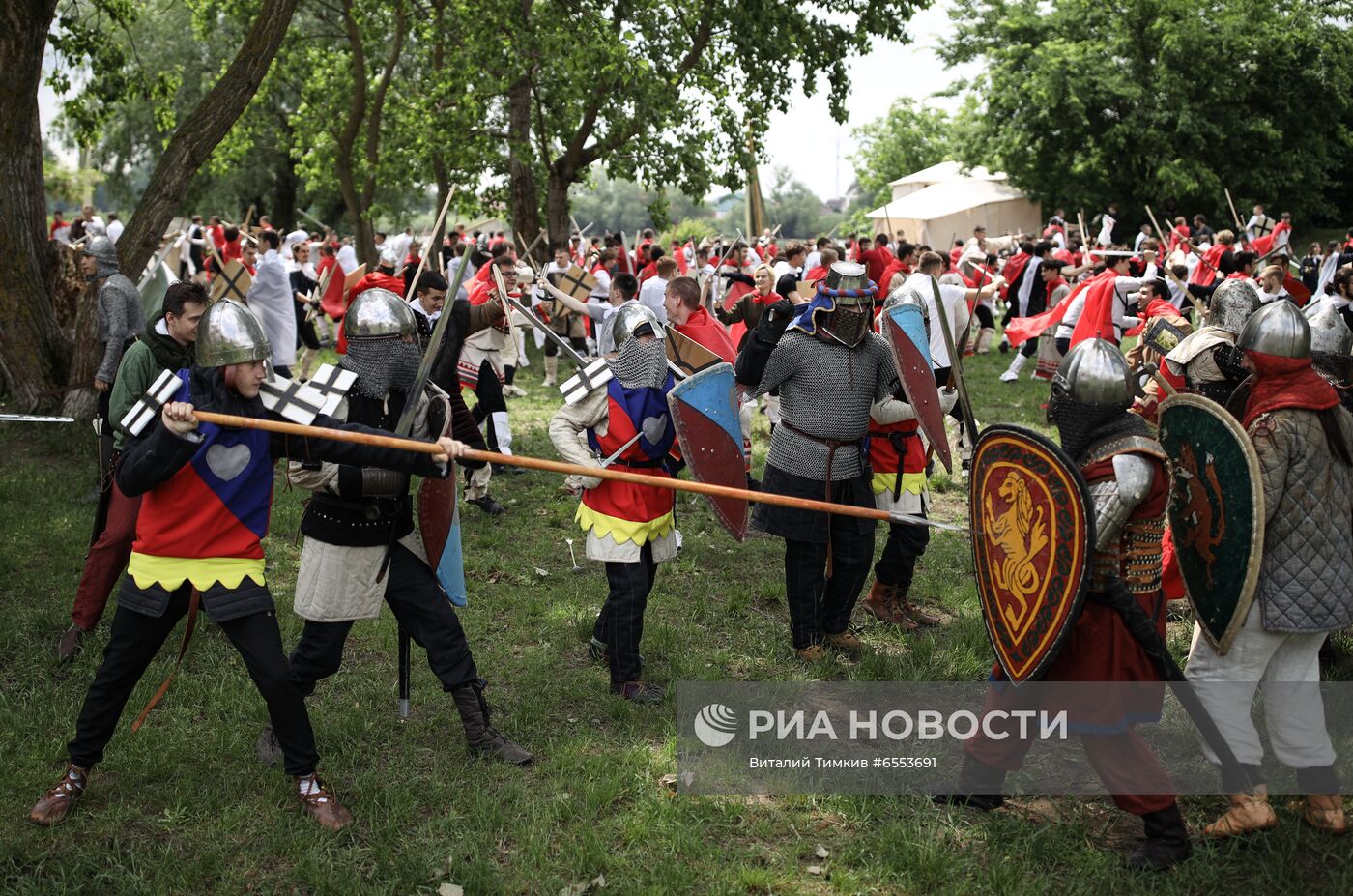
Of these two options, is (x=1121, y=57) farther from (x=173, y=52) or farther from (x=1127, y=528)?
(x=1127, y=528)

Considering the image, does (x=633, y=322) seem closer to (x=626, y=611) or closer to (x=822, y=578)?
(x=626, y=611)

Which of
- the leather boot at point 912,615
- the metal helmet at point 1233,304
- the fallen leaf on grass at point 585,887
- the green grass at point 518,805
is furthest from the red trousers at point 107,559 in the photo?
the metal helmet at point 1233,304

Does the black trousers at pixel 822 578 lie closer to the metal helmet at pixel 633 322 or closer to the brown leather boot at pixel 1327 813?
the metal helmet at pixel 633 322

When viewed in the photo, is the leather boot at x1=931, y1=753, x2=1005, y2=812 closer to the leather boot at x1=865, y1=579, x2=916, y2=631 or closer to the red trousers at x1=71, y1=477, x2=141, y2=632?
the leather boot at x1=865, y1=579, x2=916, y2=631

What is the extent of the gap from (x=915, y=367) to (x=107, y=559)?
12.1 feet

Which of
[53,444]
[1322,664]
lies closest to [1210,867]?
[1322,664]

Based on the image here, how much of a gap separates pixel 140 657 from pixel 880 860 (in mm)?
2480

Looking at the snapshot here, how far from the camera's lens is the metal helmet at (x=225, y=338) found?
3.60 m

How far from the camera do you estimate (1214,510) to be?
372 cm

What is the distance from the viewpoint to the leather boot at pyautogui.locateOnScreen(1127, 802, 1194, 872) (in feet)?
11.6

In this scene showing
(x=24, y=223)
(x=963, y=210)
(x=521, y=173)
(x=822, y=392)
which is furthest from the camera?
(x=963, y=210)

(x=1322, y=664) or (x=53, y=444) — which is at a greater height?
(x=53, y=444)

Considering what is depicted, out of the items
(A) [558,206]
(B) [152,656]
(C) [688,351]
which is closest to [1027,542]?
(B) [152,656]

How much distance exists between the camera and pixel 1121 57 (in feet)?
104
